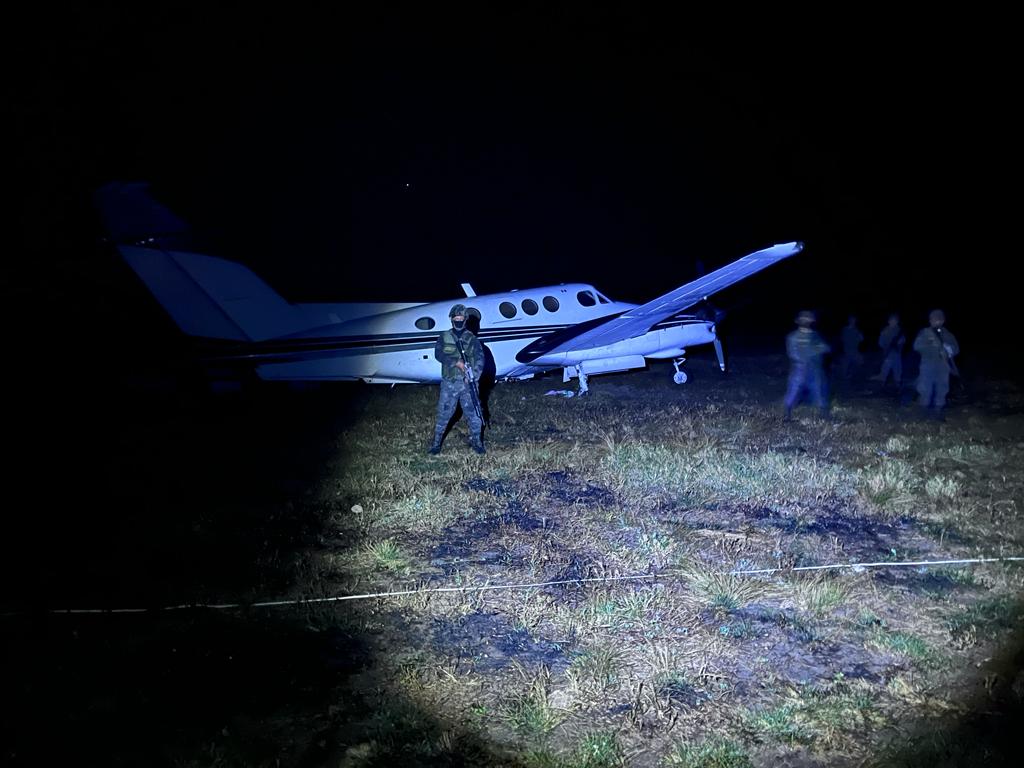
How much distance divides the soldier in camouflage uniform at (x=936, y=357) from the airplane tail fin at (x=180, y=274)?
11.7 meters

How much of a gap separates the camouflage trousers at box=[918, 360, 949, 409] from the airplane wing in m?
3.36

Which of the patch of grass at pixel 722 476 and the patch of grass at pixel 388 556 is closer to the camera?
the patch of grass at pixel 388 556

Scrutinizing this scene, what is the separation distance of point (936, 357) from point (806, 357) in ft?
7.11

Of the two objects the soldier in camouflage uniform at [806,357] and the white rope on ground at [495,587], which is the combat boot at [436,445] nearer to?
the white rope on ground at [495,587]

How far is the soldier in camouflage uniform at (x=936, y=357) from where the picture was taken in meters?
10.9

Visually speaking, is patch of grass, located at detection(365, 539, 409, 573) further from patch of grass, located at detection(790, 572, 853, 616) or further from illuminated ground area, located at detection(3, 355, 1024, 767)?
patch of grass, located at detection(790, 572, 853, 616)

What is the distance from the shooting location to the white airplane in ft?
39.5

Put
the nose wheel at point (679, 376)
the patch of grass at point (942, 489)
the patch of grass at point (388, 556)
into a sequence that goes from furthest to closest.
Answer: the nose wheel at point (679, 376), the patch of grass at point (942, 489), the patch of grass at point (388, 556)

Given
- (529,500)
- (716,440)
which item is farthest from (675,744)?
(716,440)

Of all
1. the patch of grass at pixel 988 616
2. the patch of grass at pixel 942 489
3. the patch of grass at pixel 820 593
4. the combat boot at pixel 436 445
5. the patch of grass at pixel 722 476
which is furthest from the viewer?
the combat boot at pixel 436 445

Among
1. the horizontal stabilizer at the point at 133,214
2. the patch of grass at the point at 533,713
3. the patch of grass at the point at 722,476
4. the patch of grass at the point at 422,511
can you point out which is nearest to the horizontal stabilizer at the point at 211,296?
the horizontal stabilizer at the point at 133,214

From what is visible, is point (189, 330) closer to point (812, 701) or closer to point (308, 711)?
point (308, 711)

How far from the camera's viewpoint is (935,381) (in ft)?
37.1

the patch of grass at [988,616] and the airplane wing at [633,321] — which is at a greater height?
the airplane wing at [633,321]
